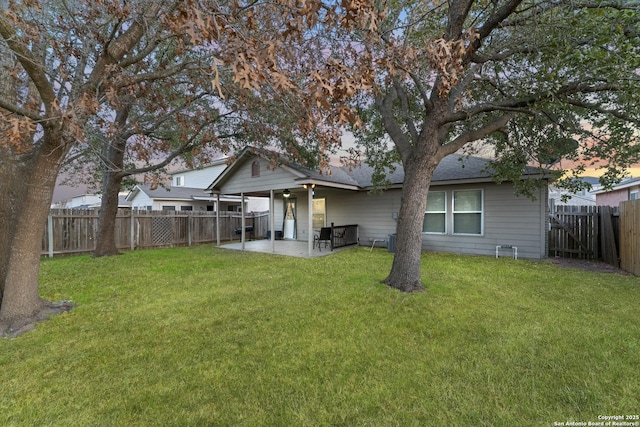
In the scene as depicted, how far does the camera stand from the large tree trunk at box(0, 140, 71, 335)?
3.92 meters

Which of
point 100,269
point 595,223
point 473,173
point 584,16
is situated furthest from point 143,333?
point 595,223

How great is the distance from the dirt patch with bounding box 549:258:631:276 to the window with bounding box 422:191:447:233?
132 inches

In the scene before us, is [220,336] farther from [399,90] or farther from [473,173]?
[473,173]

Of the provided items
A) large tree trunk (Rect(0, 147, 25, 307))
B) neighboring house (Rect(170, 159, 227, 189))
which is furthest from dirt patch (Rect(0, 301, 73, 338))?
neighboring house (Rect(170, 159, 227, 189))

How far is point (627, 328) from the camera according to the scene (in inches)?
148

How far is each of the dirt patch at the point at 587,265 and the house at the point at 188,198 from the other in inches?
636

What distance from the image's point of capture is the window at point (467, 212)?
393 inches

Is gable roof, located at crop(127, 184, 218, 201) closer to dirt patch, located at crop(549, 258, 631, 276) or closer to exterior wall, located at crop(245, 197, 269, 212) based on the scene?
exterior wall, located at crop(245, 197, 269, 212)

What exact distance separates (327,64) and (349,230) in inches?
392

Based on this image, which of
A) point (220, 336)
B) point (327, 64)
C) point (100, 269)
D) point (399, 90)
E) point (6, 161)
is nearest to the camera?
point (327, 64)

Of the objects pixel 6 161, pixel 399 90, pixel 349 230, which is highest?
pixel 399 90

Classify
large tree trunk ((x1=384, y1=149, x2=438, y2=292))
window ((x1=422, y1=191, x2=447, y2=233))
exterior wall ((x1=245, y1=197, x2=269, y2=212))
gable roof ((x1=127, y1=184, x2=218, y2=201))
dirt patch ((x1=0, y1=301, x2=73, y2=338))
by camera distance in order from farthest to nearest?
exterior wall ((x1=245, y1=197, x2=269, y2=212)), gable roof ((x1=127, y1=184, x2=218, y2=201)), window ((x1=422, y1=191, x2=447, y2=233)), large tree trunk ((x1=384, y1=149, x2=438, y2=292)), dirt patch ((x1=0, y1=301, x2=73, y2=338))

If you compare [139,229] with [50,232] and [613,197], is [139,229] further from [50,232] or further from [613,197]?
[613,197]

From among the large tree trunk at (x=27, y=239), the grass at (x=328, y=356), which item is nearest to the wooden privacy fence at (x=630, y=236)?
the grass at (x=328, y=356)
